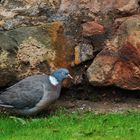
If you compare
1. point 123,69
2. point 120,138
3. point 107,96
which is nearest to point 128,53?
point 123,69

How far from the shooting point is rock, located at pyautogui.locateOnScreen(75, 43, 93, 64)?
10.5m

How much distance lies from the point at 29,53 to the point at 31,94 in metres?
0.86

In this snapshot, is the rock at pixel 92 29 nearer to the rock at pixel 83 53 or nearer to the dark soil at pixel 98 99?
the rock at pixel 83 53

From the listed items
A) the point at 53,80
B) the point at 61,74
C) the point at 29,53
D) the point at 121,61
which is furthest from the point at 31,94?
the point at 121,61

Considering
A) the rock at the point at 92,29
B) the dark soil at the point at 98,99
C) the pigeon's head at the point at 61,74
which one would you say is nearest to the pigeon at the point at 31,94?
the pigeon's head at the point at 61,74

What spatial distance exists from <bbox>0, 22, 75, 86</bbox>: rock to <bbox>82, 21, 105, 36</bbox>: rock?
54cm

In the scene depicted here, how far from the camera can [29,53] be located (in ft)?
33.4

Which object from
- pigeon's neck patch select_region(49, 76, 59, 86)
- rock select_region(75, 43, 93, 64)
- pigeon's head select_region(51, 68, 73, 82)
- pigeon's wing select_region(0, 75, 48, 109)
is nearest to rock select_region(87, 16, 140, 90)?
rock select_region(75, 43, 93, 64)

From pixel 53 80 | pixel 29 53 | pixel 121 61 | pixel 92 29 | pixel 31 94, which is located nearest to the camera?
pixel 31 94

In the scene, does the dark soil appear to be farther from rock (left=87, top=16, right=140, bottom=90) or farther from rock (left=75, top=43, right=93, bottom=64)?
rock (left=75, top=43, right=93, bottom=64)

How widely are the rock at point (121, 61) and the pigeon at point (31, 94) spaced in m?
0.68

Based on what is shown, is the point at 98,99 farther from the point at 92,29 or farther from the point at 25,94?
the point at 25,94

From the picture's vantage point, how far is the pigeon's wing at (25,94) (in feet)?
31.7

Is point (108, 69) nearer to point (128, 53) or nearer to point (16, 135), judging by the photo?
point (128, 53)
